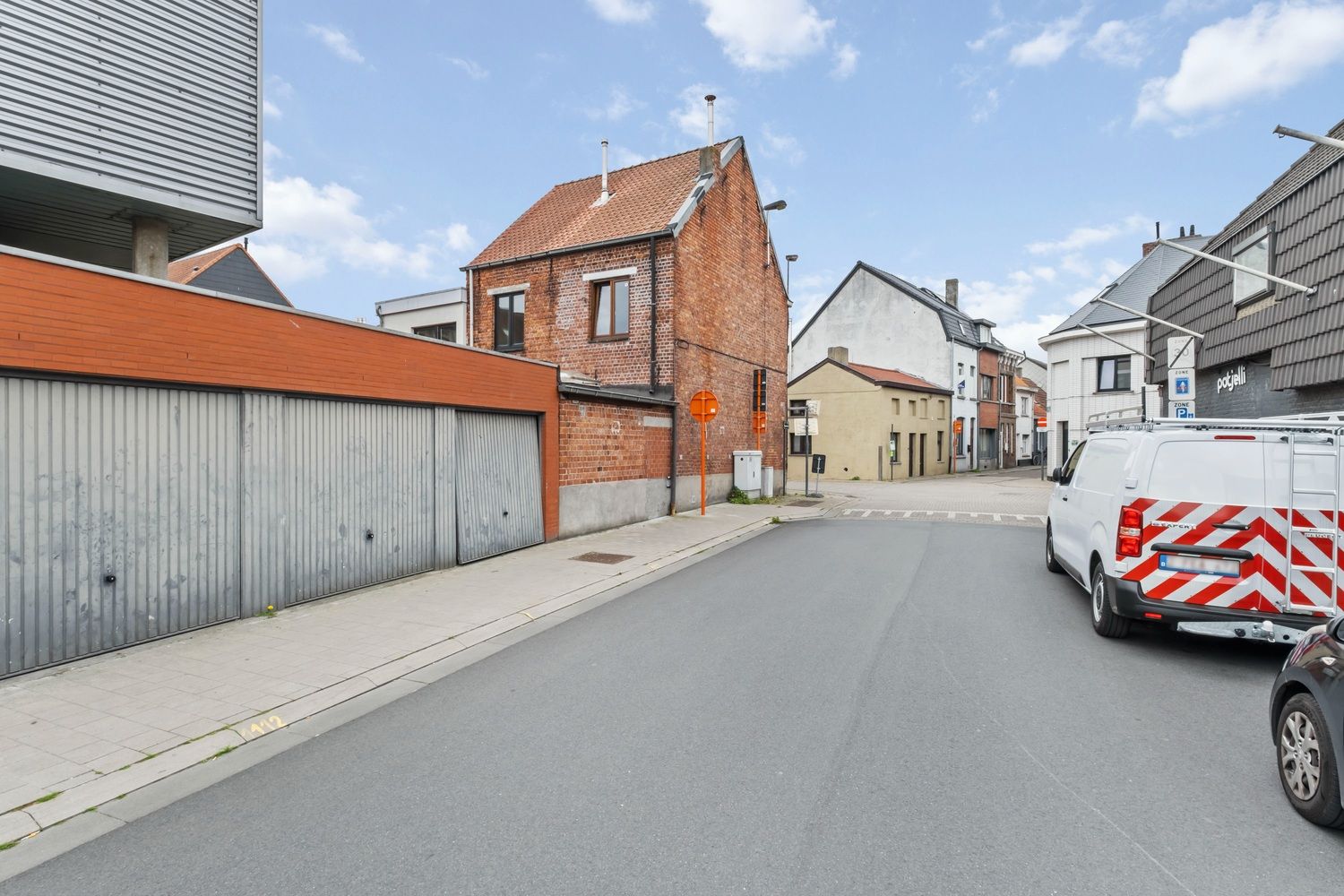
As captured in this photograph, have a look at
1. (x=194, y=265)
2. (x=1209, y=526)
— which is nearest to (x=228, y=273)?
(x=194, y=265)

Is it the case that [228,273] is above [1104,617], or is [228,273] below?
above

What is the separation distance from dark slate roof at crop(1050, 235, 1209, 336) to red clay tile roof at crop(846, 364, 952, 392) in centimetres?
784

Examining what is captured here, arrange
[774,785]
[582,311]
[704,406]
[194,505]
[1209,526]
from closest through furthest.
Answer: [774,785] < [1209,526] < [194,505] < [704,406] < [582,311]

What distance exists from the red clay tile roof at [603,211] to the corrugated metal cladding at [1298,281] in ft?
38.1

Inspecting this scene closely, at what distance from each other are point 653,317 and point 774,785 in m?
14.3

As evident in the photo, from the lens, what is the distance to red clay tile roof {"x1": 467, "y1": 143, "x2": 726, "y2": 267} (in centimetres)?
1822

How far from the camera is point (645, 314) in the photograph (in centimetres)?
1722

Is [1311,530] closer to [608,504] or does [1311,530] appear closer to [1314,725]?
[1314,725]

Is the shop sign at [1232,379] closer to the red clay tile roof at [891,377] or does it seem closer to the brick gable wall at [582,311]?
the brick gable wall at [582,311]

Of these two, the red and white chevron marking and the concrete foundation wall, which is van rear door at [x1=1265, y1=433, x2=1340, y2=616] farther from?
the concrete foundation wall

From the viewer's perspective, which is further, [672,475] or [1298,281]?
[672,475]

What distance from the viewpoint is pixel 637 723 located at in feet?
14.5

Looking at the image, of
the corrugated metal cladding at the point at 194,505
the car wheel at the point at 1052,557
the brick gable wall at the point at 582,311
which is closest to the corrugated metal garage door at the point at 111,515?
the corrugated metal cladding at the point at 194,505

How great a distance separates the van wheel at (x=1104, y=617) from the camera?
6266 mm
